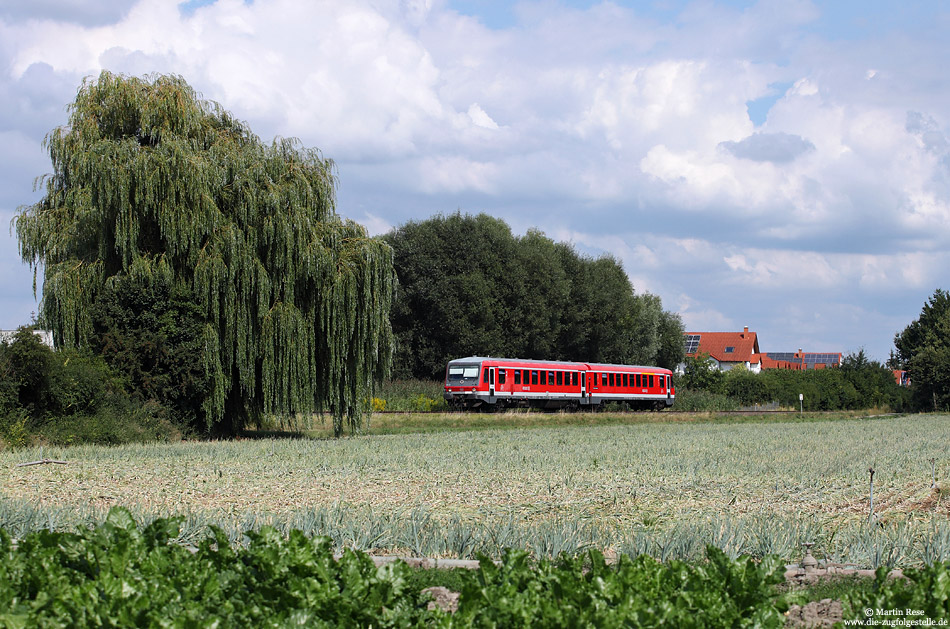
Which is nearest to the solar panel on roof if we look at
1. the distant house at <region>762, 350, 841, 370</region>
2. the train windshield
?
the distant house at <region>762, 350, 841, 370</region>

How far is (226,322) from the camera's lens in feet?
73.5

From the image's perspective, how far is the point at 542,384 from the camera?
1730 inches

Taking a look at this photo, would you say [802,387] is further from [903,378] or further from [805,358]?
[805,358]

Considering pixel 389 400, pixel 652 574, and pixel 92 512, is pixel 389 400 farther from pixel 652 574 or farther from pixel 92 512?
pixel 652 574

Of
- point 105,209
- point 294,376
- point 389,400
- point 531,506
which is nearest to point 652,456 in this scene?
point 531,506

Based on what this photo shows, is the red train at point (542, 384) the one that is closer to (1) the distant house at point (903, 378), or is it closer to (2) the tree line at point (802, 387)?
(2) the tree line at point (802, 387)

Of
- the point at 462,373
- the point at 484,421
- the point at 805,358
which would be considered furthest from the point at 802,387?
the point at 805,358

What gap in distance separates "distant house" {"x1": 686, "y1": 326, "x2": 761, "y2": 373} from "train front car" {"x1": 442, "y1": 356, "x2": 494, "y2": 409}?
80.7 meters

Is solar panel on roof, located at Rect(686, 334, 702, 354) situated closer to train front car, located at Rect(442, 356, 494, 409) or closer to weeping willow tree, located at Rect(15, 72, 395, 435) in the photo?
train front car, located at Rect(442, 356, 494, 409)

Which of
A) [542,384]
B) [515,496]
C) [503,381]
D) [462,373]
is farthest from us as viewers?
[542,384]

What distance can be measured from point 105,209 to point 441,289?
36412 millimetres

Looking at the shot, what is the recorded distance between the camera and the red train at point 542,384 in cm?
4166

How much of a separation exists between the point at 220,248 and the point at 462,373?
21360 millimetres

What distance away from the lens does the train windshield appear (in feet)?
137
